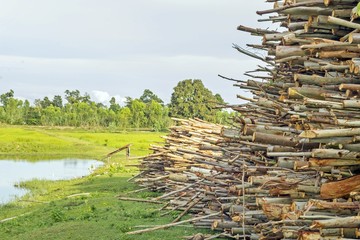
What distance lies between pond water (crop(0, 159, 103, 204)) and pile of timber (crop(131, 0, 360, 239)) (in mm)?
13761

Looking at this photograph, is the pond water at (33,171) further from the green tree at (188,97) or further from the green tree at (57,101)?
the green tree at (57,101)

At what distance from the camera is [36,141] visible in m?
45.2

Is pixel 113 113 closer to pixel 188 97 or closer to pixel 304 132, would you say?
pixel 188 97

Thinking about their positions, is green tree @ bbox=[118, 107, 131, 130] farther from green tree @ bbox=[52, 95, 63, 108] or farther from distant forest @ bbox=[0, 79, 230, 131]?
green tree @ bbox=[52, 95, 63, 108]

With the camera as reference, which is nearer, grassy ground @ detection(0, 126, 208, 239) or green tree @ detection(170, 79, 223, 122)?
grassy ground @ detection(0, 126, 208, 239)

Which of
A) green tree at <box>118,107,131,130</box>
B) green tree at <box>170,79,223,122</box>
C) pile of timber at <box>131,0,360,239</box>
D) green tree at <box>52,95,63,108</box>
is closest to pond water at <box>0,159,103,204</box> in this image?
pile of timber at <box>131,0,360,239</box>

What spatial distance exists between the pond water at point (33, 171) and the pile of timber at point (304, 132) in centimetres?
1376

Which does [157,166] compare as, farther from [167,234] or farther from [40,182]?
[40,182]

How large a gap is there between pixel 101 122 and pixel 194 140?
58.0m

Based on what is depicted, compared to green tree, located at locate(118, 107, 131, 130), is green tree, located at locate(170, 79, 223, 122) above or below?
above

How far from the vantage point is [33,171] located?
30.5 m

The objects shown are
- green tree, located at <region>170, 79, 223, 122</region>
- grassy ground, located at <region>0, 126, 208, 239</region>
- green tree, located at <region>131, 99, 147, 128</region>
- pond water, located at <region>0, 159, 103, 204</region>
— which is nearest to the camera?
grassy ground, located at <region>0, 126, 208, 239</region>

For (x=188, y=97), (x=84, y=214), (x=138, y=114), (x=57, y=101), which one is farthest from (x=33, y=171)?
(x=57, y=101)

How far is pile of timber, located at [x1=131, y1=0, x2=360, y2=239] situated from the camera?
16.9ft
